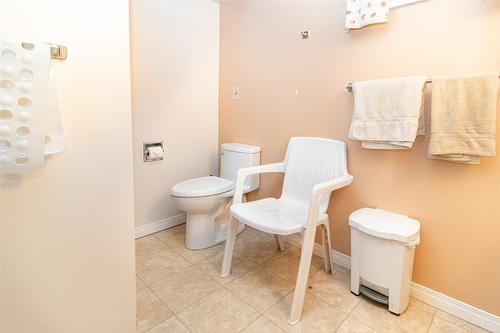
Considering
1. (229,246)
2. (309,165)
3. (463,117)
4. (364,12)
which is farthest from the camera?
(309,165)

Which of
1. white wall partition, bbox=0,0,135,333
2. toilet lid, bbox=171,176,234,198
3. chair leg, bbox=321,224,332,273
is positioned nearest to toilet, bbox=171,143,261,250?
toilet lid, bbox=171,176,234,198

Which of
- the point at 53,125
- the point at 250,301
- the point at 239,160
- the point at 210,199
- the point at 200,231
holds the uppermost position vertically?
the point at 53,125

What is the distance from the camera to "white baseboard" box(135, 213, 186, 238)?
208cm

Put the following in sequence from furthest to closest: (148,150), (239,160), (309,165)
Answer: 1. (239,160)
2. (148,150)
3. (309,165)

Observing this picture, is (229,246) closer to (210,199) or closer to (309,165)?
(210,199)

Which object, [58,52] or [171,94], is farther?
[171,94]

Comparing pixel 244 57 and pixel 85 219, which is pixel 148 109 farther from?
pixel 85 219

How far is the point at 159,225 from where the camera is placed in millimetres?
2197

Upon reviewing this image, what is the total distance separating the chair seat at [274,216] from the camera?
4.25ft

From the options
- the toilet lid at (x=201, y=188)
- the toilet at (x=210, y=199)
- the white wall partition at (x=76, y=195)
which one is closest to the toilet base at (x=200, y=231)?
the toilet at (x=210, y=199)

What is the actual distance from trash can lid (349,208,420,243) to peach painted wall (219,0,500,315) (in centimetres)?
9

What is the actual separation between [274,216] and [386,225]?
567mm

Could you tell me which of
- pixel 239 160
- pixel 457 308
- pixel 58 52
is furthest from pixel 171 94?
pixel 457 308

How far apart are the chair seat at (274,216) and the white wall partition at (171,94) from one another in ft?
3.07
